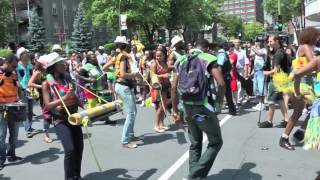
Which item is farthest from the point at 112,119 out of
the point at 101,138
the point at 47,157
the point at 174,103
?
the point at 174,103

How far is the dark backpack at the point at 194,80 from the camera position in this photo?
17.0ft

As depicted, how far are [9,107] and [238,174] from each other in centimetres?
356

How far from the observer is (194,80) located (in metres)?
5.20

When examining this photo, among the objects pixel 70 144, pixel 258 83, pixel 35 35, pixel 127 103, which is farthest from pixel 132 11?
pixel 70 144

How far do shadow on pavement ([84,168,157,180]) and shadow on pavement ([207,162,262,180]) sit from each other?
2.82 ft

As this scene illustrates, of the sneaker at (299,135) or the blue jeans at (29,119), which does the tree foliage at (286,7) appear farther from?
the sneaker at (299,135)

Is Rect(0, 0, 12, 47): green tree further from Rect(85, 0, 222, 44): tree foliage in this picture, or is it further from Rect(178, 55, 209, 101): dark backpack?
Rect(178, 55, 209, 101): dark backpack

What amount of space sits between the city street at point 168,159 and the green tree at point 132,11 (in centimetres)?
3698

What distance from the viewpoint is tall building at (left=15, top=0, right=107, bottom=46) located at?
198 feet

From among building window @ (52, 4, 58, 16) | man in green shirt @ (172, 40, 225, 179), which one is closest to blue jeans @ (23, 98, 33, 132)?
man in green shirt @ (172, 40, 225, 179)

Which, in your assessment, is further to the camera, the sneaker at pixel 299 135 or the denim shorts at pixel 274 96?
the denim shorts at pixel 274 96

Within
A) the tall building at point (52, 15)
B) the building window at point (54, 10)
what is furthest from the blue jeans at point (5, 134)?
the building window at point (54, 10)

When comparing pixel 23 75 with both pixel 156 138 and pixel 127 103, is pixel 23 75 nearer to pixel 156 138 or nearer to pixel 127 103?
pixel 127 103

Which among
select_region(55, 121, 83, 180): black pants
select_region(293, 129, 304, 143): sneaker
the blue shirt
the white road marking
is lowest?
the white road marking
